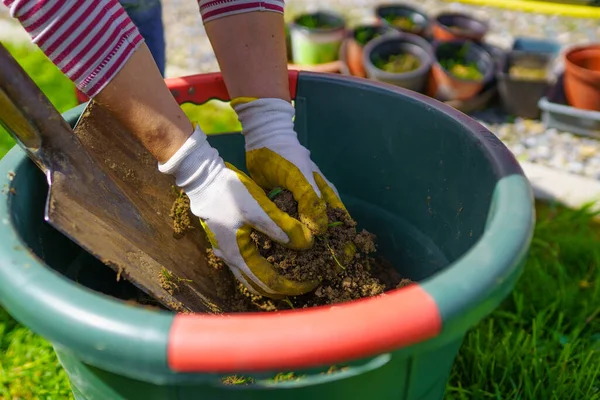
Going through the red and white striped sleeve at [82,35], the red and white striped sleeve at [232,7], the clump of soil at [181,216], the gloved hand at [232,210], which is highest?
the red and white striped sleeve at [82,35]

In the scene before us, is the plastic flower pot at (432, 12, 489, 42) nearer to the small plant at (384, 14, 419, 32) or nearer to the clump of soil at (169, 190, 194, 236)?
the small plant at (384, 14, 419, 32)

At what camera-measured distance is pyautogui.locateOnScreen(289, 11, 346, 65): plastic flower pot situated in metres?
2.86

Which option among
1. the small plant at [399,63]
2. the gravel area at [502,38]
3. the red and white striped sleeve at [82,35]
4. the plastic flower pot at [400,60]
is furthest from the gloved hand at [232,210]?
the small plant at [399,63]

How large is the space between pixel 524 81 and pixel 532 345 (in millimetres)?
1503

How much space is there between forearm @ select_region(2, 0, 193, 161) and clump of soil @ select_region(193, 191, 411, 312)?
27cm

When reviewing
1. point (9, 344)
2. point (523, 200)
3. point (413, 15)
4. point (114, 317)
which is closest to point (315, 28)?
point (413, 15)

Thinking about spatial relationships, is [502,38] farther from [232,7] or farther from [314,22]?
[232,7]

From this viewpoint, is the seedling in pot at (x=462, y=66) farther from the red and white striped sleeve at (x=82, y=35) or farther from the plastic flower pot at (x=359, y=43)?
the red and white striped sleeve at (x=82, y=35)

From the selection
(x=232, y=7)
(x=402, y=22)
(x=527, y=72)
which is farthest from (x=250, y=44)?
(x=402, y=22)

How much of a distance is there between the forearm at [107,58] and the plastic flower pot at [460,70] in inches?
73.9

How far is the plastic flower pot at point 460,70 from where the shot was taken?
2.57 metres

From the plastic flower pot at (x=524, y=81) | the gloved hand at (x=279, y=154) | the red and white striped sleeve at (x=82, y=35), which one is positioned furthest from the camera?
the plastic flower pot at (x=524, y=81)

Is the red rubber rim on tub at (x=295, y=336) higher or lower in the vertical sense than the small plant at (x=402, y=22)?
higher

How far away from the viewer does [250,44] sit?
3.72ft
